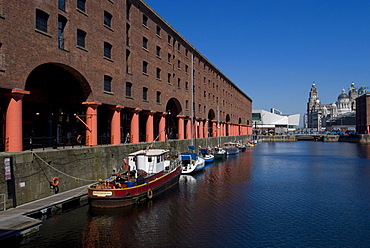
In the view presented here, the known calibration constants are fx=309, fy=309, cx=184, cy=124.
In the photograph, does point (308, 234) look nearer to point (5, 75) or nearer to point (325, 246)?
→ point (325, 246)

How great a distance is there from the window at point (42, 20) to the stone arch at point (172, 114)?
32.8 m

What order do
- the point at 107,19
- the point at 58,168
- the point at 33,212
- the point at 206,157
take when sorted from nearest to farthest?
the point at 33,212, the point at 58,168, the point at 107,19, the point at 206,157

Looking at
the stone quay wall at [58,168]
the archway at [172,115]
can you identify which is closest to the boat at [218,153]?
the archway at [172,115]

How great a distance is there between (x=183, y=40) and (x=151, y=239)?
164ft

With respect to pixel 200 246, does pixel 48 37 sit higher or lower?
higher

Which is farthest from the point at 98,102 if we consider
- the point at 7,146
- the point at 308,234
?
the point at 308,234

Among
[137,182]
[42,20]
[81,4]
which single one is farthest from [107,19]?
[137,182]

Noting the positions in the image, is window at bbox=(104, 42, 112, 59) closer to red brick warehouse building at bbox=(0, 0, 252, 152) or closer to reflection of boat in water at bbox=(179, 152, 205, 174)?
red brick warehouse building at bbox=(0, 0, 252, 152)

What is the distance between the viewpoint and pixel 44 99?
36594 mm

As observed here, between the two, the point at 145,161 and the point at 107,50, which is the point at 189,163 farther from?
the point at 107,50

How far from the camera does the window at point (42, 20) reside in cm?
2690

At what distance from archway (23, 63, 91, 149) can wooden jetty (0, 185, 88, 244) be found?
29.0ft

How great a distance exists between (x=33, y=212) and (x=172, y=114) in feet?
146

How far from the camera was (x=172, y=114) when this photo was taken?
6391 centimetres
